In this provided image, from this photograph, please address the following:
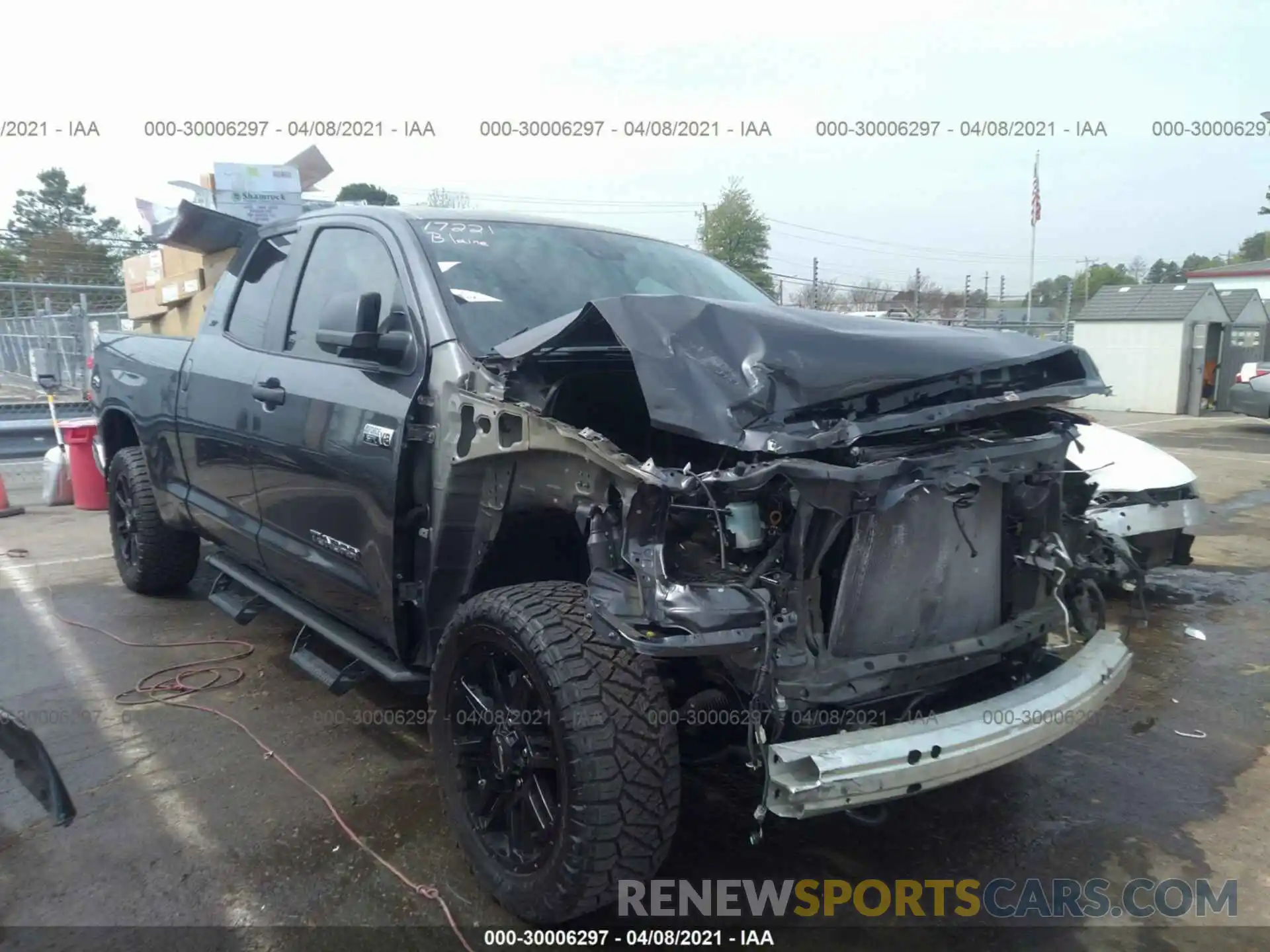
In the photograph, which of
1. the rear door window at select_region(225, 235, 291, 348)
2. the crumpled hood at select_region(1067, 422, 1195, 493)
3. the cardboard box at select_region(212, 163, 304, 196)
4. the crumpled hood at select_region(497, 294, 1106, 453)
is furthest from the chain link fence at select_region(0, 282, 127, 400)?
the crumpled hood at select_region(1067, 422, 1195, 493)

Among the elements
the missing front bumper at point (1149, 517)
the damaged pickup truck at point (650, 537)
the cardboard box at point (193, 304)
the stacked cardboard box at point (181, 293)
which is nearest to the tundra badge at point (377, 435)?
the damaged pickup truck at point (650, 537)

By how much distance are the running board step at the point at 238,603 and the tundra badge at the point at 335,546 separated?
91 cm

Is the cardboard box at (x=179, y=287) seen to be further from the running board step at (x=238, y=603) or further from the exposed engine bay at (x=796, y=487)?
the exposed engine bay at (x=796, y=487)

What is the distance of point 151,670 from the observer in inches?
177

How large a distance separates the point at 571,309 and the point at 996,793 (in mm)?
2289

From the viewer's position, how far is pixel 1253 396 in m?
14.6

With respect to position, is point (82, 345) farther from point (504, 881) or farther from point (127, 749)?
point (504, 881)

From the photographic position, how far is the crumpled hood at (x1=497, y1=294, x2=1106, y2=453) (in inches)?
91.5

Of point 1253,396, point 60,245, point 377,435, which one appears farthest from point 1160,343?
point 60,245

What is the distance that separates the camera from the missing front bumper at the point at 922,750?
213cm

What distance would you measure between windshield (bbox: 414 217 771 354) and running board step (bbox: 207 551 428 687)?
1122 millimetres

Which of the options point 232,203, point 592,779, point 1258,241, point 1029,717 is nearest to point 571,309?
point 592,779

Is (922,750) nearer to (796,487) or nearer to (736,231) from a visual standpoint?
(796,487)

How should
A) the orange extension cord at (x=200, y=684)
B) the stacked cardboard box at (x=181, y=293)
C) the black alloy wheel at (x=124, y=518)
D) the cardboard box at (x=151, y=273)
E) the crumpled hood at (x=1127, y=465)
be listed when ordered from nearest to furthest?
the orange extension cord at (x=200, y=684)
the crumpled hood at (x=1127, y=465)
the black alloy wheel at (x=124, y=518)
the stacked cardboard box at (x=181, y=293)
the cardboard box at (x=151, y=273)
